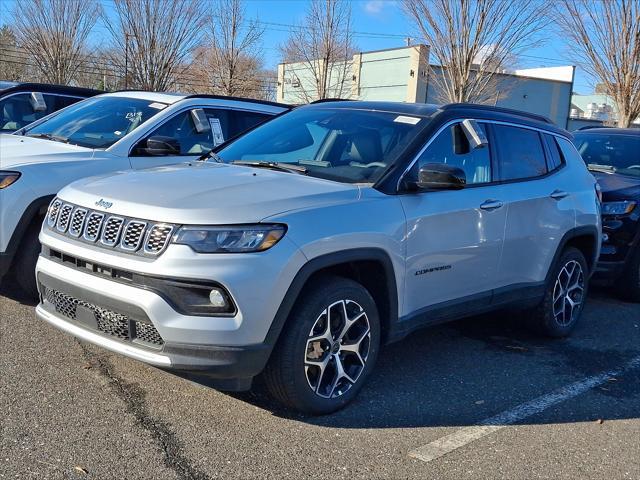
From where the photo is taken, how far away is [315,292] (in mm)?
3779

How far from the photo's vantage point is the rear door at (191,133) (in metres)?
A: 6.23

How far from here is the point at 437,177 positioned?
164 inches

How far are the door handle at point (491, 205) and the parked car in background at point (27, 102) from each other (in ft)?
20.7

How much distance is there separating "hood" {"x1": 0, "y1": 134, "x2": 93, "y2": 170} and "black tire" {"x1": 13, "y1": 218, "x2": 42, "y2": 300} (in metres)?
0.52

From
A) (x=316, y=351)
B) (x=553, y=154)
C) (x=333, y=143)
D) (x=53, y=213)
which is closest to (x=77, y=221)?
(x=53, y=213)

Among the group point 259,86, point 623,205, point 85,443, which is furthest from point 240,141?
point 259,86

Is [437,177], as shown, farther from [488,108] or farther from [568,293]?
[568,293]

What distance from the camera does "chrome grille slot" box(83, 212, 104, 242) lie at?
3.77m

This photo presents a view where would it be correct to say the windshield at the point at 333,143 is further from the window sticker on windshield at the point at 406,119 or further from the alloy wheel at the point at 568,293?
the alloy wheel at the point at 568,293

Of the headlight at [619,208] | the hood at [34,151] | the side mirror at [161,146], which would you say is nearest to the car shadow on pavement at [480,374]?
the headlight at [619,208]

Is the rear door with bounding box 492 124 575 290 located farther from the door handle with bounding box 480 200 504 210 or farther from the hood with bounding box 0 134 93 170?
the hood with bounding box 0 134 93 170

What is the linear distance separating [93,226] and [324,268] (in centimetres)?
131

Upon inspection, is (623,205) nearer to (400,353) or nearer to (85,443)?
(400,353)

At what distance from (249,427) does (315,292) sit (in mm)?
825
